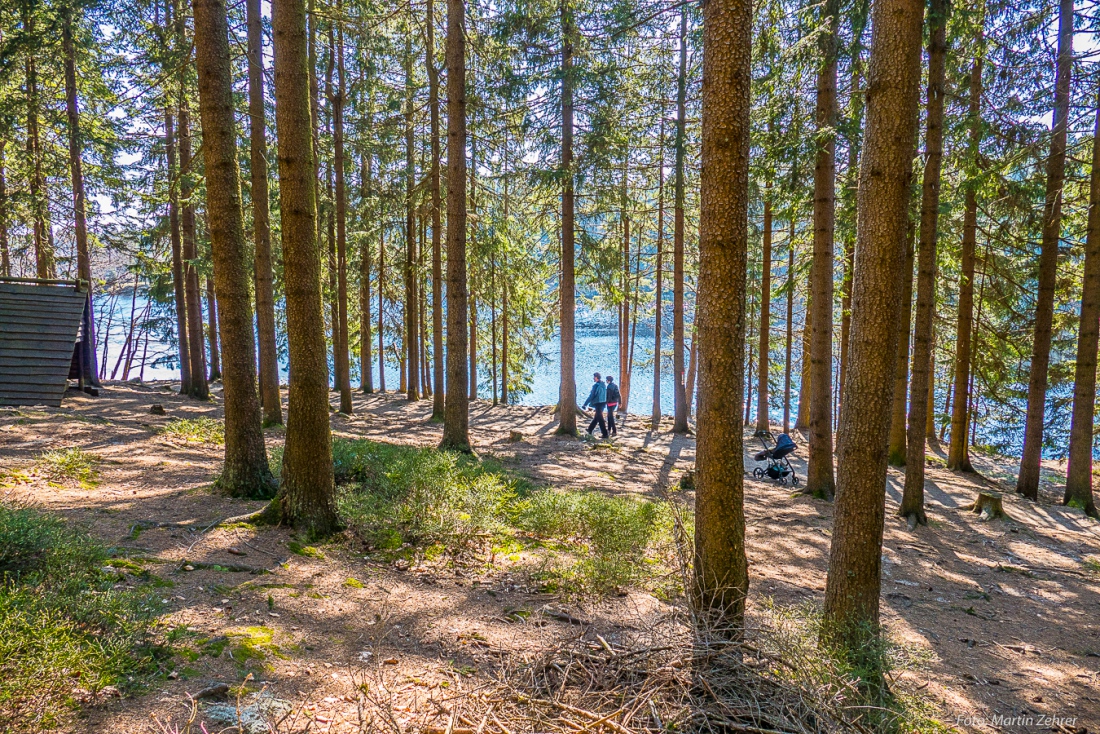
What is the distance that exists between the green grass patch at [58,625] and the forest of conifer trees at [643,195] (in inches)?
9.9

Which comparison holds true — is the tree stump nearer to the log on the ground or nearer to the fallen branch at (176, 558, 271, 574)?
the log on the ground

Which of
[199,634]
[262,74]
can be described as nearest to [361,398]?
[262,74]

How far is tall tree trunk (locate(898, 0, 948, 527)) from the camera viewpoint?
7.69 meters

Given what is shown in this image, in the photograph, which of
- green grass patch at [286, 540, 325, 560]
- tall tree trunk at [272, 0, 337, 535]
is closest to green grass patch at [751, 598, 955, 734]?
green grass patch at [286, 540, 325, 560]

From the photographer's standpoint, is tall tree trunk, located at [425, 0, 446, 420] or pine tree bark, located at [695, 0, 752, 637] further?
tall tree trunk, located at [425, 0, 446, 420]

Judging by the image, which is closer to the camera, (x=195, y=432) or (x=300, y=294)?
(x=300, y=294)

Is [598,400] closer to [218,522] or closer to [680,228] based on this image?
[680,228]

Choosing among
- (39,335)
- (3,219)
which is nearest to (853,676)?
(39,335)

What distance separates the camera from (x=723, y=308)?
336 cm

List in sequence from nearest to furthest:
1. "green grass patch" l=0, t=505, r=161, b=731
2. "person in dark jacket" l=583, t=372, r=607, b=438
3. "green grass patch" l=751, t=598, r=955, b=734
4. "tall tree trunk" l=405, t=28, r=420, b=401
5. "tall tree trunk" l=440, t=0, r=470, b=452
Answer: "green grass patch" l=0, t=505, r=161, b=731, "green grass patch" l=751, t=598, r=955, b=734, "tall tree trunk" l=440, t=0, r=470, b=452, "person in dark jacket" l=583, t=372, r=607, b=438, "tall tree trunk" l=405, t=28, r=420, b=401

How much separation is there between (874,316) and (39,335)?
14.2m

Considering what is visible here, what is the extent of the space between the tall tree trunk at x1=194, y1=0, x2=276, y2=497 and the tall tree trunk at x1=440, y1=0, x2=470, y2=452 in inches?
165

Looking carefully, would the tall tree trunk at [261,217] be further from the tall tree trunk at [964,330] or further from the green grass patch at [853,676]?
the tall tree trunk at [964,330]

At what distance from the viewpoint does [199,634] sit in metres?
3.23
